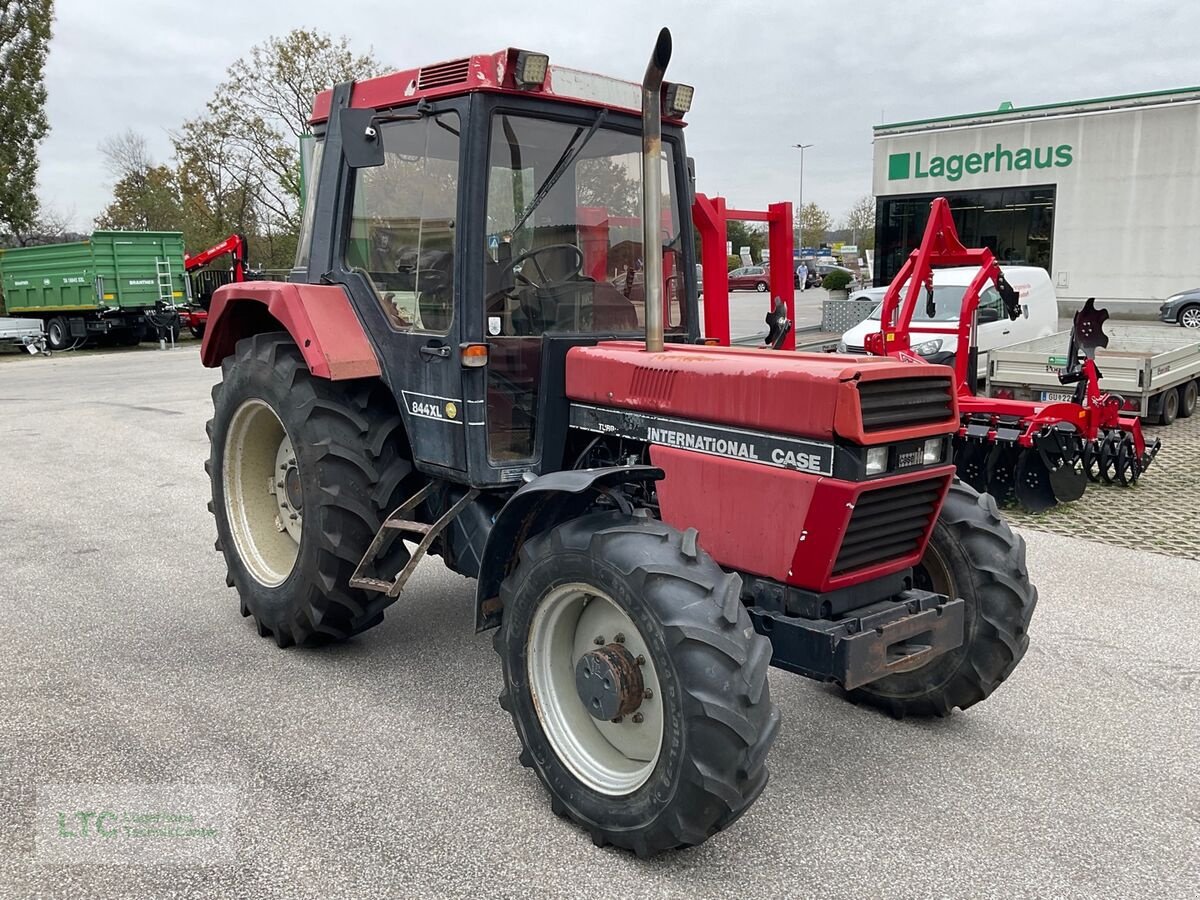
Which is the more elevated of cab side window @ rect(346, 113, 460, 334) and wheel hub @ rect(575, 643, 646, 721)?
cab side window @ rect(346, 113, 460, 334)

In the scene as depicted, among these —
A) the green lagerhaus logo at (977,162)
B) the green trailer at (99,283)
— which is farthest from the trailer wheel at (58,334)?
the green lagerhaus logo at (977,162)

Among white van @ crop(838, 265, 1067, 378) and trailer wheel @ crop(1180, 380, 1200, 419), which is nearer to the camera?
trailer wheel @ crop(1180, 380, 1200, 419)

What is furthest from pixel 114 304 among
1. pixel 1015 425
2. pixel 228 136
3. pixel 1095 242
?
pixel 1095 242

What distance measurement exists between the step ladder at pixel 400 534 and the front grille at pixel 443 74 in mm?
1513

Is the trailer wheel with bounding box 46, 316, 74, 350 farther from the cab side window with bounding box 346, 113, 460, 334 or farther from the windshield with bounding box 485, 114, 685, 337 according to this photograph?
the windshield with bounding box 485, 114, 685, 337

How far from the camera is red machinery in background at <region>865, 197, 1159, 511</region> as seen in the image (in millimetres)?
7434

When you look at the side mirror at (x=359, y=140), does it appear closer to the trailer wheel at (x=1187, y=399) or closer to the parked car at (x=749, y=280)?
the trailer wheel at (x=1187, y=399)

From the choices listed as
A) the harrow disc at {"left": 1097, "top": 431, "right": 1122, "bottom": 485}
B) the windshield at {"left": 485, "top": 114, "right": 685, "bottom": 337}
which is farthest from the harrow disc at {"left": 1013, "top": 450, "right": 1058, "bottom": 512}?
the windshield at {"left": 485, "top": 114, "right": 685, "bottom": 337}

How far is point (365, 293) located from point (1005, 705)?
3114 mm

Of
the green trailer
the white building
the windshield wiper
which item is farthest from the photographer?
the green trailer

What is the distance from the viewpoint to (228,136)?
101 feet

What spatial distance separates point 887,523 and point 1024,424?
4930 mm

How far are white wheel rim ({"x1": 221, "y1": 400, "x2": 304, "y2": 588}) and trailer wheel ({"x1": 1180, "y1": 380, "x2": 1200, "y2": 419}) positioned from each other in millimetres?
10617

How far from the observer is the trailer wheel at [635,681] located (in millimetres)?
2637
